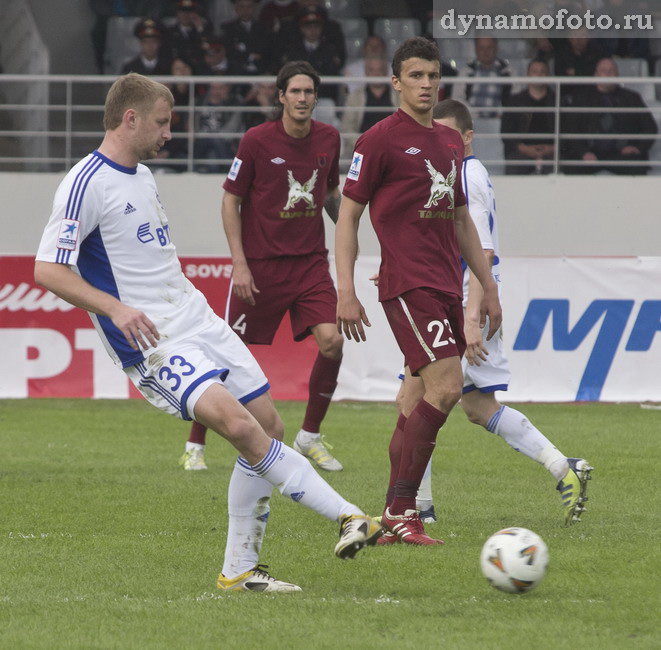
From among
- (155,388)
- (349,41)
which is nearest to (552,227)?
(349,41)

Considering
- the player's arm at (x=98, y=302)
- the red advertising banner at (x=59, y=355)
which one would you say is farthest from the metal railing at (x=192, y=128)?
the player's arm at (x=98, y=302)

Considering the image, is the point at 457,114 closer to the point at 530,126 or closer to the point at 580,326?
the point at 580,326

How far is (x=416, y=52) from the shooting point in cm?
562

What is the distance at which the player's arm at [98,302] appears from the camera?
444 centimetres

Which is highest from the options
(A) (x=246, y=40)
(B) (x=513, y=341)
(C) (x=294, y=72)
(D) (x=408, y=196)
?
(A) (x=246, y=40)

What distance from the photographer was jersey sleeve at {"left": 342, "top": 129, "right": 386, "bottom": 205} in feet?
18.5

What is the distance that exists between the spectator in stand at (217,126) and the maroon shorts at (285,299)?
275 inches

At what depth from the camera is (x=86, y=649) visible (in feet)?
13.0

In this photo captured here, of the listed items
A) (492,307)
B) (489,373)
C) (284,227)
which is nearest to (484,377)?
(489,373)

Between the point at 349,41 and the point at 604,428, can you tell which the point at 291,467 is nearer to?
the point at 604,428

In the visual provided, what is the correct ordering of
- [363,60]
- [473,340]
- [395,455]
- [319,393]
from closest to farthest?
[395,455] → [473,340] → [319,393] → [363,60]

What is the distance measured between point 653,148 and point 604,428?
19.3ft

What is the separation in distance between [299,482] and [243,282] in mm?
3632

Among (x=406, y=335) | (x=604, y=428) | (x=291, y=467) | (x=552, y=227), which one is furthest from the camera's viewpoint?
(x=552, y=227)
